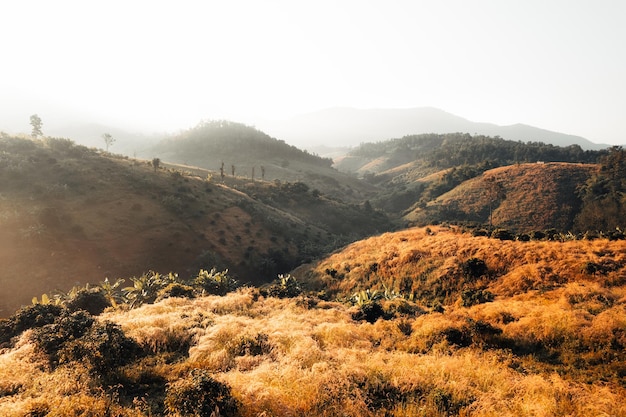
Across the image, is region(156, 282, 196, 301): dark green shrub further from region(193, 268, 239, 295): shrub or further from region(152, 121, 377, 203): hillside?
region(152, 121, 377, 203): hillside

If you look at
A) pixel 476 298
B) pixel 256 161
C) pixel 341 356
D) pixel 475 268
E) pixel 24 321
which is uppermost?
pixel 256 161

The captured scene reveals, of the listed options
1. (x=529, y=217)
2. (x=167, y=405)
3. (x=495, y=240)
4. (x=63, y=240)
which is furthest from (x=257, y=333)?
(x=529, y=217)

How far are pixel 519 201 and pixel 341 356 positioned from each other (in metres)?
85.0

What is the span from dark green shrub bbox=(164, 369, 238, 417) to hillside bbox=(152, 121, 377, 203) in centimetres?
12467

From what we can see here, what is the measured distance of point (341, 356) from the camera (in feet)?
37.5

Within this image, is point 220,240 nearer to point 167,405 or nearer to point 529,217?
point 167,405

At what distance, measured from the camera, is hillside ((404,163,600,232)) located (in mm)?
71750

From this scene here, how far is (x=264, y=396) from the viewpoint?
25.9ft

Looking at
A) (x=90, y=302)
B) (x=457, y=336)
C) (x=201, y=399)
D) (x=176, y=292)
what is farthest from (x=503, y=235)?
(x=90, y=302)

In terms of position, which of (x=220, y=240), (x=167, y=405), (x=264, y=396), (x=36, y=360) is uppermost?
(x=264, y=396)

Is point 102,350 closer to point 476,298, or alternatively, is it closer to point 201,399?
point 201,399

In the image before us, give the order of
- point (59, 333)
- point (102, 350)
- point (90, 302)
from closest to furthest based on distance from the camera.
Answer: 1. point (102, 350)
2. point (59, 333)
3. point (90, 302)

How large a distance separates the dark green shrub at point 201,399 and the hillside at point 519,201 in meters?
64.0

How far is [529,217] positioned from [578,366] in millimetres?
73459
